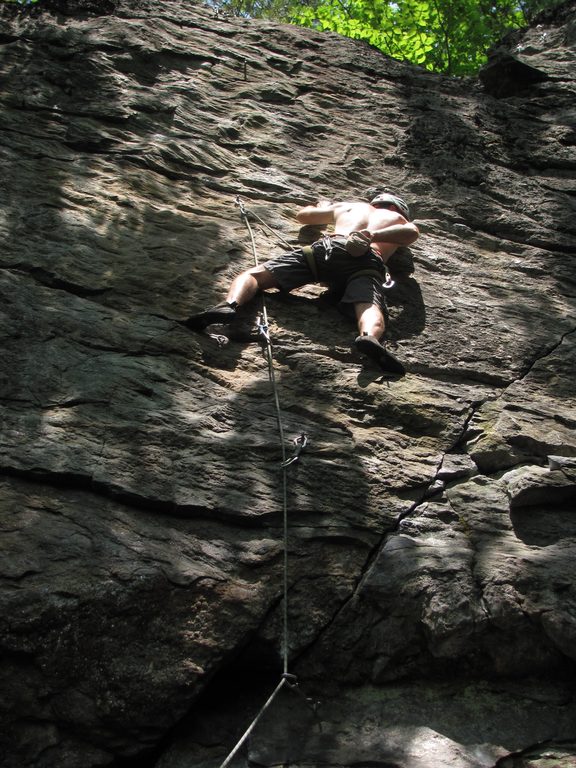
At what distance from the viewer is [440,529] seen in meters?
4.04

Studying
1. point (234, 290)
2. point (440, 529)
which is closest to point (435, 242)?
point (234, 290)

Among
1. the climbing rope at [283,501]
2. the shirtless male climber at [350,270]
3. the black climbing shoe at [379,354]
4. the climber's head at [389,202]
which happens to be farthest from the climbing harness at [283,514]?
the climber's head at [389,202]

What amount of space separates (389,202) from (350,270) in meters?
1.14

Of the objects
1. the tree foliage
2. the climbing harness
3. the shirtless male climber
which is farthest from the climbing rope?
the tree foliage

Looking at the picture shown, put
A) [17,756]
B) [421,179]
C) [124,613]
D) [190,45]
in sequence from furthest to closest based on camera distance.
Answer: [190,45] < [421,179] < [124,613] < [17,756]

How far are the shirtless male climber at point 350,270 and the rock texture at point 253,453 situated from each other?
0.19 meters

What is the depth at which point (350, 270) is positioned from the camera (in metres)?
5.66

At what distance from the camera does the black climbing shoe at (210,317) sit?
16.4 ft

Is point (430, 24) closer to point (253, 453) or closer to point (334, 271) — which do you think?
point (334, 271)

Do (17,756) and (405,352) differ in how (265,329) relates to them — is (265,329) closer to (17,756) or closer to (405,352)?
(405,352)

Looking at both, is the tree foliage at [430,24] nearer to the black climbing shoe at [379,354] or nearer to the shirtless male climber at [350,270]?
the shirtless male climber at [350,270]

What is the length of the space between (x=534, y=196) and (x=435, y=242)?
4.84 feet

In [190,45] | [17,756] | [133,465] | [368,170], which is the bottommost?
[17,756]

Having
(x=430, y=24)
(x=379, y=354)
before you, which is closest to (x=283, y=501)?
(x=379, y=354)
